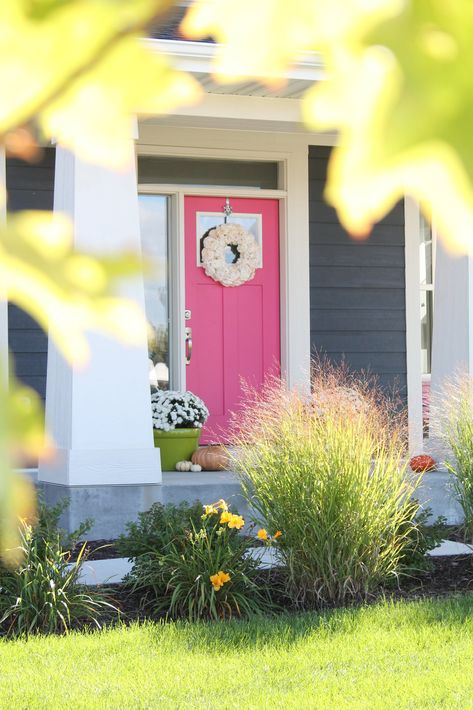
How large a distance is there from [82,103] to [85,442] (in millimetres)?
6052

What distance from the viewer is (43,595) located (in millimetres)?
4320

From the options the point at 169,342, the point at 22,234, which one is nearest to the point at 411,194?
the point at 22,234

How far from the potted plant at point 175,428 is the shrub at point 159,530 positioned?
97.5 inches

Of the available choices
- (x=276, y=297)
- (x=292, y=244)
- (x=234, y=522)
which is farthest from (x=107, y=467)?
(x=292, y=244)

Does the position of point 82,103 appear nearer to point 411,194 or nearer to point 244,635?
point 411,194

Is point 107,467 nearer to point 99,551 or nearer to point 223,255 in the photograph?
point 99,551

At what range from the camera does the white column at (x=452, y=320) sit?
7.59 m

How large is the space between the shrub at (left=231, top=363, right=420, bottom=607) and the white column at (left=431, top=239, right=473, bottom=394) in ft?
9.08

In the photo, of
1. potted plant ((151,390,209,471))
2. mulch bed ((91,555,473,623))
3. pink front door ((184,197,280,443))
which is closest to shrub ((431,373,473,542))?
mulch bed ((91,555,473,623))

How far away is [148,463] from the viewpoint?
640 centimetres

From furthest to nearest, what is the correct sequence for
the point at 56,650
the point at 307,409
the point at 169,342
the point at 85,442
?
the point at 169,342 < the point at 85,442 < the point at 307,409 < the point at 56,650

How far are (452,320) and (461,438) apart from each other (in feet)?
7.20

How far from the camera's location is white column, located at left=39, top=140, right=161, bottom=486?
628 centimetres

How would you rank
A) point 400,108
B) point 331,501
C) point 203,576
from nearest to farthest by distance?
point 400,108 → point 203,576 → point 331,501
